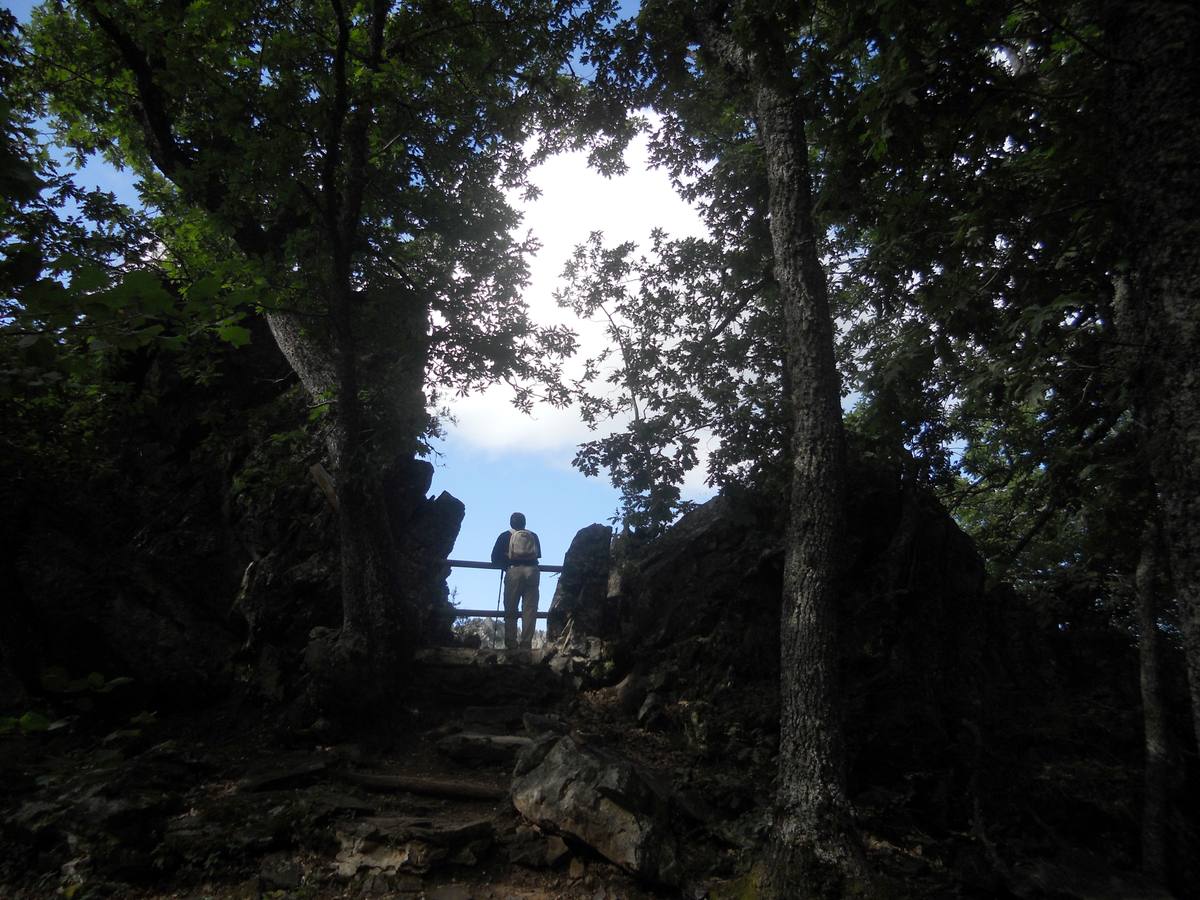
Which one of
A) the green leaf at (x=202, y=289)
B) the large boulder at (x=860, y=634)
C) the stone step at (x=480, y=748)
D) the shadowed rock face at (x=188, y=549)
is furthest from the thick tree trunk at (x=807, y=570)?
the shadowed rock face at (x=188, y=549)

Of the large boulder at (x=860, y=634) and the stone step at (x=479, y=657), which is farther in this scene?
the stone step at (x=479, y=657)

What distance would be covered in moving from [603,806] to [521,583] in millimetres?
7294

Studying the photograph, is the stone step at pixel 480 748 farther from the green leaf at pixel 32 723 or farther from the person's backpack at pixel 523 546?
the green leaf at pixel 32 723

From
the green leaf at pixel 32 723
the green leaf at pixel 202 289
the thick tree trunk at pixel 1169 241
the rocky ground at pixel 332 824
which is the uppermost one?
the thick tree trunk at pixel 1169 241

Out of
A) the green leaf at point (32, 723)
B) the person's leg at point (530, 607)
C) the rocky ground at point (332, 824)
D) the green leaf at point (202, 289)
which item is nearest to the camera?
the green leaf at point (202, 289)

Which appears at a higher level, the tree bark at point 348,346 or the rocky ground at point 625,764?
the tree bark at point 348,346

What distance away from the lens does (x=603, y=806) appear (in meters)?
5.71

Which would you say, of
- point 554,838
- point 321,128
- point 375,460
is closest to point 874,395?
point 554,838

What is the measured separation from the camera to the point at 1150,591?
7.48 meters

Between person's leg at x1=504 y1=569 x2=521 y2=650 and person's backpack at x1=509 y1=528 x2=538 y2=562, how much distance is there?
35cm

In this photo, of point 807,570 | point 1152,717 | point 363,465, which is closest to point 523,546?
point 363,465

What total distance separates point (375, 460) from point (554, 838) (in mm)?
5418

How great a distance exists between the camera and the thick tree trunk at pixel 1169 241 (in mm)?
3545

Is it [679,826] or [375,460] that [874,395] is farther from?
[375,460]
